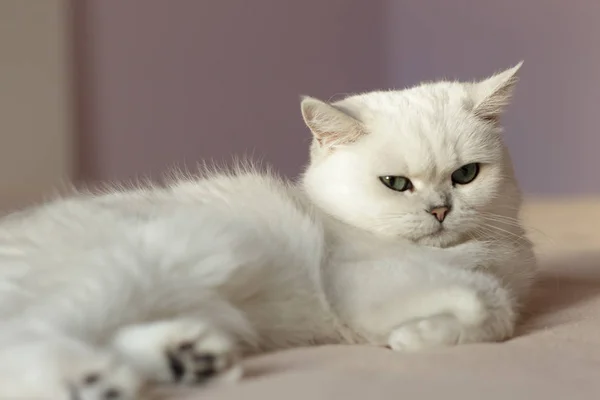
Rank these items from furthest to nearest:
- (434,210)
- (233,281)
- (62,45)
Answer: (62,45)
(434,210)
(233,281)

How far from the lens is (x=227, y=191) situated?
144 centimetres

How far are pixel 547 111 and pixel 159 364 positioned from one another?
122 inches

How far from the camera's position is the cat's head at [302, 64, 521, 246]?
1.36 m

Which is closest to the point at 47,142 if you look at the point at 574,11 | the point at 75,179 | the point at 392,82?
the point at 75,179

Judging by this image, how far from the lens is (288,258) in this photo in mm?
1273

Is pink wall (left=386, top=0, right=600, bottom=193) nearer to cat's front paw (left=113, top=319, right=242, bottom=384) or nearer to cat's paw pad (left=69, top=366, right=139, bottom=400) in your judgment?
cat's front paw (left=113, top=319, right=242, bottom=384)

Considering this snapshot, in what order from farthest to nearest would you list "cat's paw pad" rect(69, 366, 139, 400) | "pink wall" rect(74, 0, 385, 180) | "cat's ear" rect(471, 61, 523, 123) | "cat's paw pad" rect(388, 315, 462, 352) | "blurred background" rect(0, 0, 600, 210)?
"pink wall" rect(74, 0, 385, 180)
"blurred background" rect(0, 0, 600, 210)
"cat's ear" rect(471, 61, 523, 123)
"cat's paw pad" rect(388, 315, 462, 352)
"cat's paw pad" rect(69, 366, 139, 400)

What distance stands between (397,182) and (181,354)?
0.60 meters

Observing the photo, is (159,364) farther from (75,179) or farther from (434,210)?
(75,179)

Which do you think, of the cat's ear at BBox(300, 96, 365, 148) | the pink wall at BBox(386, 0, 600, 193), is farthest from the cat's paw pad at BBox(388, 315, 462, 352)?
the pink wall at BBox(386, 0, 600, 193)

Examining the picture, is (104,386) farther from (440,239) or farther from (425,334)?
(440,239)

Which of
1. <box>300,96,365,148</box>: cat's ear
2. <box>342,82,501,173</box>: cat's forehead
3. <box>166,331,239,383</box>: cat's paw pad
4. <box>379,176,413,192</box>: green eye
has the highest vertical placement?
<box>300,96,365,148</box>: cat's ear

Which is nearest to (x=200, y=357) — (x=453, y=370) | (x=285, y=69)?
(x=453, y=370)

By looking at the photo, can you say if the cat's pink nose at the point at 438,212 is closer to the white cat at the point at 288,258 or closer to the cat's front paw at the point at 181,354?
the white cat at the point at 288,258
